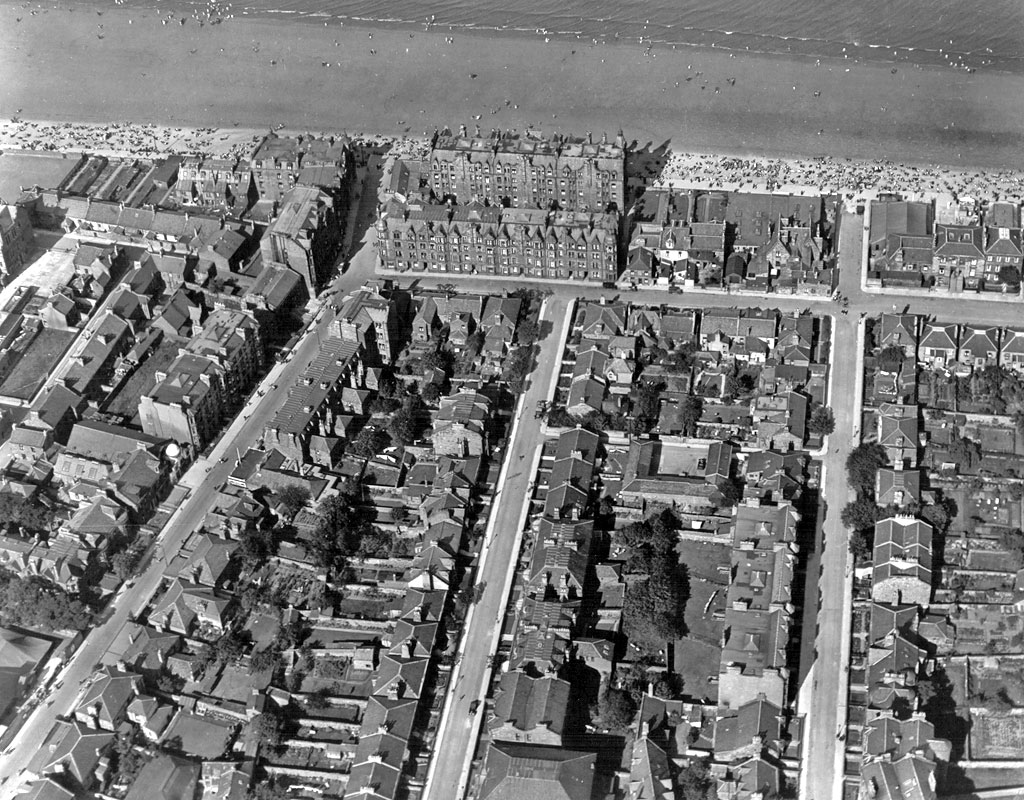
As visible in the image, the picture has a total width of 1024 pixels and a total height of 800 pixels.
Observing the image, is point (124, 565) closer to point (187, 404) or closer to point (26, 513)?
point (26, 513)

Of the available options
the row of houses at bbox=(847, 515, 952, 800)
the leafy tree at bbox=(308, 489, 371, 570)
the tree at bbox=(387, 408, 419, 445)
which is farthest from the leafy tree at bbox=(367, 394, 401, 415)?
the row of houses at bbox=(847, 515, 952, 800)

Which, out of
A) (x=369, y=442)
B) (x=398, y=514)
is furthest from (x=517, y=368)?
(x=398, y=514)

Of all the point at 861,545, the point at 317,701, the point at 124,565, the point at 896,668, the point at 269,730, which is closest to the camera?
the point at 269,730

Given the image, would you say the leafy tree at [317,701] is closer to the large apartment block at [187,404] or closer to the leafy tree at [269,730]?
the leafy tree at [269,730]

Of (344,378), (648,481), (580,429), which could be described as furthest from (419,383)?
(648,481)

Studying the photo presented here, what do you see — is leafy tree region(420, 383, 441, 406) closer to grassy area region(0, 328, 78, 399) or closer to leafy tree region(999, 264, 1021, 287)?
grassy area region(0, 328, 78, 399)
